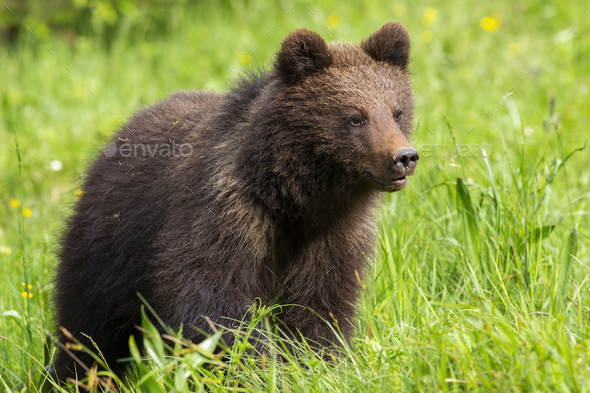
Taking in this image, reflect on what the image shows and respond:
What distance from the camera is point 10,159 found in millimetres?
7645

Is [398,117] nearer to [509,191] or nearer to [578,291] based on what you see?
[509,191]

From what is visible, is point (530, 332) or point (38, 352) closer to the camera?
point (530, 332)

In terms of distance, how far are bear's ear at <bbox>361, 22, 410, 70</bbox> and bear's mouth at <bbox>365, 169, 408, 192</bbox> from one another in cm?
88

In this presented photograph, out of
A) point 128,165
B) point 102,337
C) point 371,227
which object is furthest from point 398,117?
point 102,337

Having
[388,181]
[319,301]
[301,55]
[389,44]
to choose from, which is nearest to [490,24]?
[389,44]

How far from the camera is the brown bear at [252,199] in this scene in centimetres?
358

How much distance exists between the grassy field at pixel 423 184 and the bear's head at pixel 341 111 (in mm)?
641

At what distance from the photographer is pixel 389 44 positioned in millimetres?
3973

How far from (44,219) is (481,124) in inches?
188

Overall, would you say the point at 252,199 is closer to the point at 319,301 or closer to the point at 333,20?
the point at 319,301

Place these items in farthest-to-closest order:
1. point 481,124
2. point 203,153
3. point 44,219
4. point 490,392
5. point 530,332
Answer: point 481,124, point 44,219, point 203,153, point 530,332, point 490,392

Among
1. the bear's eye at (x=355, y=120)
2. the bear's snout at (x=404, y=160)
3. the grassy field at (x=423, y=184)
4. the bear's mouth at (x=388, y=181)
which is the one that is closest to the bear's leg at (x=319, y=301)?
the grassy field at (x=423, y=184)

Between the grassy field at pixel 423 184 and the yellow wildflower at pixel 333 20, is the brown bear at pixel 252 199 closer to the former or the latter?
the grassy field at pixel 423 184

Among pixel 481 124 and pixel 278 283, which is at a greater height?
pixel 481 124
